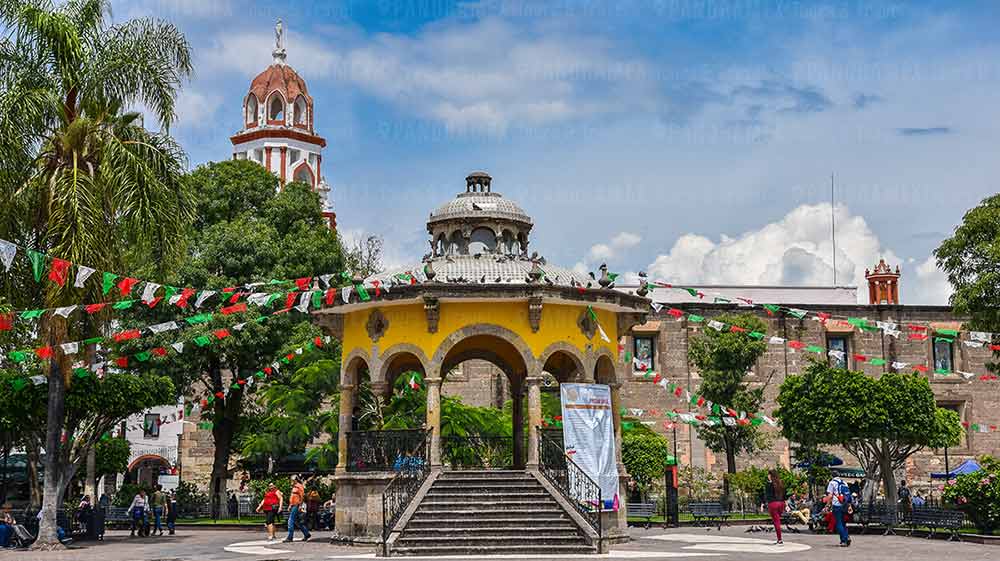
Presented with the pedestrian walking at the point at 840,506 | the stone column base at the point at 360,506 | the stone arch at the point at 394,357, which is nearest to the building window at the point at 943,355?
the pedestrian walking at the point at 840,506

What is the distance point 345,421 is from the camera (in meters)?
22.2

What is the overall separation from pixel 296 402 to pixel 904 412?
16.0m

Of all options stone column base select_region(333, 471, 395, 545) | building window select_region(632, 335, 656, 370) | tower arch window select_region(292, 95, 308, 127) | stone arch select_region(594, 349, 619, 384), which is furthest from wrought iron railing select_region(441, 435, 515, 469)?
tower arch window select_region(292, 95, 308, 127)

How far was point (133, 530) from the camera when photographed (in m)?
26.9

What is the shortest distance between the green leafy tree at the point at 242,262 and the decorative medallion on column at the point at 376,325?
898 centimetres

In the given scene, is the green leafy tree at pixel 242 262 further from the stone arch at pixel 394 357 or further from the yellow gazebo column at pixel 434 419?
the yellow gazebo column at pixel 434 419

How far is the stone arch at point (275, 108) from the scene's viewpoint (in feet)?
209

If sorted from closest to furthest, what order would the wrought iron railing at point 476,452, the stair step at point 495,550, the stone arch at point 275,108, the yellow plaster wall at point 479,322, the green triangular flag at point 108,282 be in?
the stair step at point 495,550
the green triangular flag at point 108,282
the yellow plaster wall at point 479,322
the wrought iron railing at point 476,452
the stone arch at point 275,108

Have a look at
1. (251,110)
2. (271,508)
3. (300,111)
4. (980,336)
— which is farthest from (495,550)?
(251,110)

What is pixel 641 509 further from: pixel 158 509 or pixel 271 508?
pixel 158 509

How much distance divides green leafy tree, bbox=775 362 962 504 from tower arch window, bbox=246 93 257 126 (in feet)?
139

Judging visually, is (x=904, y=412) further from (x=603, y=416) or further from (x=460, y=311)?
(x=460, y=311)

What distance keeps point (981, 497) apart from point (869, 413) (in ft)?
14.9

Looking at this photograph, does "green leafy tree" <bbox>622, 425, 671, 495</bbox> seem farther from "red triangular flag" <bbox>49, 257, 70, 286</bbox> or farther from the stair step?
"red triangular flag" <bbox>49, 257, 70, 286</bbox>
